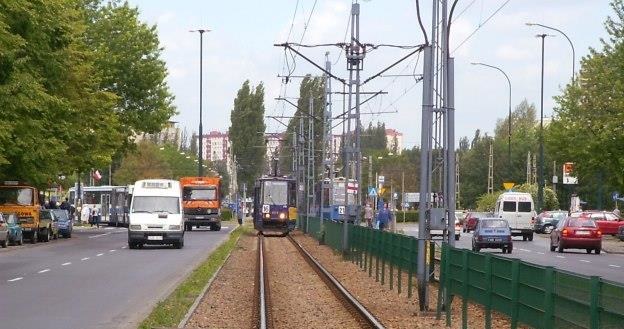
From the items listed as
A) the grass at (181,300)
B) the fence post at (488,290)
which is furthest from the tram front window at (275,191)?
the fence post at (488,290)

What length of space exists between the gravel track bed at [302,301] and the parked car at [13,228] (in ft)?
45.7

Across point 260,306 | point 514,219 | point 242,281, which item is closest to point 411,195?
point 514,219

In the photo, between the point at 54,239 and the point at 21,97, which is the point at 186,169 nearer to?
the point at 54,239

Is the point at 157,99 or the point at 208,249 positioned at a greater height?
the point at 157,99

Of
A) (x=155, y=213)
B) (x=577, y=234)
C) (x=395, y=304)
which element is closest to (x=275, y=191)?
(x=577, y=234)

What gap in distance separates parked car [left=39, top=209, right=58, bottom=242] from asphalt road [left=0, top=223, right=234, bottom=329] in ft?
27.3

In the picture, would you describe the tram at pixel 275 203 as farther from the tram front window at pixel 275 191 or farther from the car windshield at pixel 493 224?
the car windshield at pixel 493 224

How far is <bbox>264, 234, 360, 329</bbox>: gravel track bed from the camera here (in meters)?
21.5

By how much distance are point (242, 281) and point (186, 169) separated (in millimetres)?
132836

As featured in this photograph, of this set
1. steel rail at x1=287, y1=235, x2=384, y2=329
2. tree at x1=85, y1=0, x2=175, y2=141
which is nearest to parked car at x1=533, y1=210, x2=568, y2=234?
tree at x1=85, y1=0, x2=175, y2=141

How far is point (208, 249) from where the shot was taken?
50.6 m

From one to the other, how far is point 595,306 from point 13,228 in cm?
4305

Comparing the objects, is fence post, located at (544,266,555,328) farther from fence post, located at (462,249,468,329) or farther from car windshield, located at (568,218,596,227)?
car windshield, located at (568,218,596,227)

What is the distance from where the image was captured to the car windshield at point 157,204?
4819 cm
